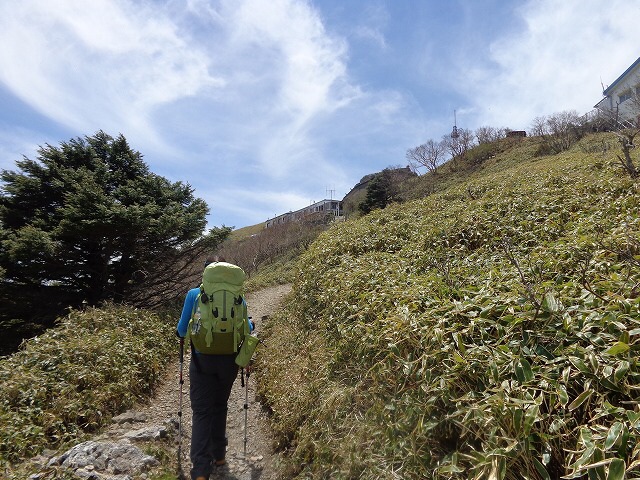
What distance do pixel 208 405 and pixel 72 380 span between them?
2.86 m

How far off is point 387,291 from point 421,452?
2.04 meters

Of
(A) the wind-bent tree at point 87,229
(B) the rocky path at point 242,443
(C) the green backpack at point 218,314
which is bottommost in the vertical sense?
(B) the rocky path at point 242,443

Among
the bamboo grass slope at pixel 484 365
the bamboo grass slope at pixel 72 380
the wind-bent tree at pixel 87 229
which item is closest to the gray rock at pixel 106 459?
the bamboo grass slope at pixel 72 380

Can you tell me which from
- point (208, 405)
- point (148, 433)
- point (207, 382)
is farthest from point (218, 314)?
point (148, 433)

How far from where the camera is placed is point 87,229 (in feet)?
29.9

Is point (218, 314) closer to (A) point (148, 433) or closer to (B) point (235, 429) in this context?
(A) point (148, 433)

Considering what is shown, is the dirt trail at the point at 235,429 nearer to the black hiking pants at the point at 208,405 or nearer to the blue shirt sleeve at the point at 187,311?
the black hiking pants at the point at 208,405

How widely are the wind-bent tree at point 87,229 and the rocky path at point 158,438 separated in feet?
16.7

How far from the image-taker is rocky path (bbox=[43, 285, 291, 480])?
3.68m

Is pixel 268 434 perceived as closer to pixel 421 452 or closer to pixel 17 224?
pixel 421 452

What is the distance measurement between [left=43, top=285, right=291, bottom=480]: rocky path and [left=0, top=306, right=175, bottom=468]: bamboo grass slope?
288 millimetres

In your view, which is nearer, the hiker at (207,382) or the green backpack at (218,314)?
the hiker at (207,382)

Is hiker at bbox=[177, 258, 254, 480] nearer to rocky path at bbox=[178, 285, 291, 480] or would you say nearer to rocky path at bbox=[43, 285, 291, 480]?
rocky path at bbox=[178, 285, 291, 480]

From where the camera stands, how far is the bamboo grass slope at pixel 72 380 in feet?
14.1
